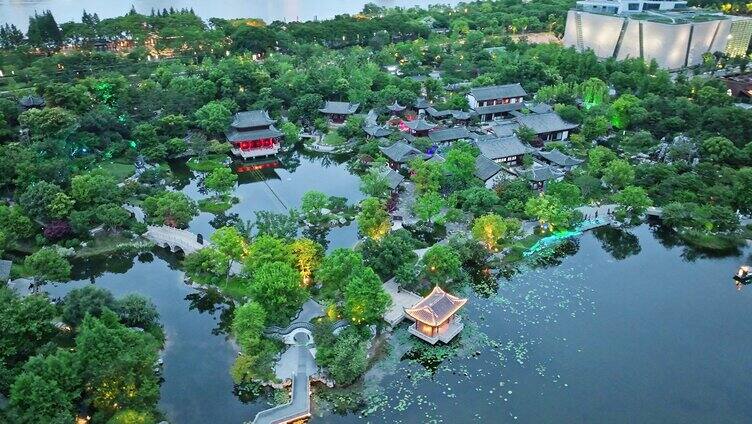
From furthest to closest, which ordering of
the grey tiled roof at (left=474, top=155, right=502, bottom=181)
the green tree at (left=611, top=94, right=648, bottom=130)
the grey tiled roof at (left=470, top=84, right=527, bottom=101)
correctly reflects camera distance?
the grey tiled roof at (left=470, top=84, right=527, bottom=101) → the green tree at (left=611, top=94, right=648, bottom=130) → the grey tiled roof at (left=474, top=155, right=502, bottom=181)

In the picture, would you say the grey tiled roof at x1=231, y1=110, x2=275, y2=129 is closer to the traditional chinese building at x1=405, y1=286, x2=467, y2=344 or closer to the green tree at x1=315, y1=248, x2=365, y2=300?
the green tree at x1=315, y1=248, x2=365, y2=300

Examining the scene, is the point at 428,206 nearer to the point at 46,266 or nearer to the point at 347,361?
the point at 347,361

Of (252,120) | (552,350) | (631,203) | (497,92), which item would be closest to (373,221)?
(552,350)

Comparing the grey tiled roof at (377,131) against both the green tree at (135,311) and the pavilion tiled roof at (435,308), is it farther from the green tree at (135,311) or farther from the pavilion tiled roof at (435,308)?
the green tree at (135,311)

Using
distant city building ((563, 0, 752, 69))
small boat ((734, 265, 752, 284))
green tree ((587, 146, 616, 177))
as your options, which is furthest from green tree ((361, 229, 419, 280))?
distant city building ((563, 0, 752, 69))

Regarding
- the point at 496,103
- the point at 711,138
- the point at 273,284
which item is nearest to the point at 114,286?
the point at 273,284
